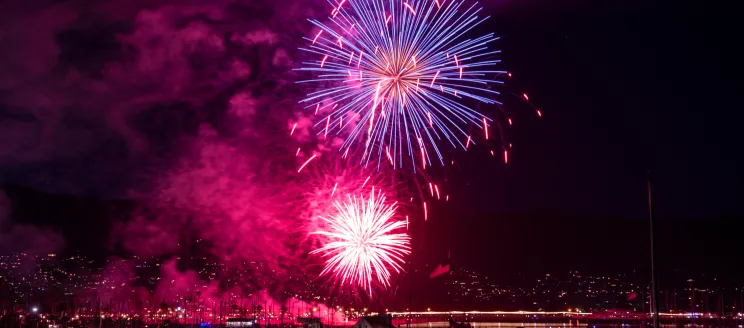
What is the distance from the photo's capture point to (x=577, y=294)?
573ft

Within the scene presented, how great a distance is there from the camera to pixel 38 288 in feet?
255

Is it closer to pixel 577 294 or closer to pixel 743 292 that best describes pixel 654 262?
pixel 743 292

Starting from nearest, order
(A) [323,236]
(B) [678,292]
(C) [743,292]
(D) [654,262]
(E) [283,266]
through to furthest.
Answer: (D) [654,262] → (A) [323,236] → (E) [283,266] → (C) [743,292] → (B) [678,292]

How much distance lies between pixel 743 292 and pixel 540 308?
79.0 m

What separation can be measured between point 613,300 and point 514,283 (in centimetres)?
2807

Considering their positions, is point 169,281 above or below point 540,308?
above

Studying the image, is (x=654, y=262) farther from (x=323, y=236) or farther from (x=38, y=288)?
(x=38, y=288)

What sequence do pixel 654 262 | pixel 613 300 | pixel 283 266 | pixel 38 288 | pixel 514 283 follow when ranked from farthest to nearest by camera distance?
pixel 514 283 → pixel 613 300 → pixel 38 288 → pixel 283 266 → pixel 654 262

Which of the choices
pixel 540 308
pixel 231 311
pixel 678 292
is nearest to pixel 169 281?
pixel 231 311

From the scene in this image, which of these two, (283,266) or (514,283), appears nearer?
(283,266)

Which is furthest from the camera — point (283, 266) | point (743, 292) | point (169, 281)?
point (743, 292)

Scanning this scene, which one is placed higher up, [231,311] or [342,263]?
[342,263]

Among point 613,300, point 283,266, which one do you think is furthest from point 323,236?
point 613,300

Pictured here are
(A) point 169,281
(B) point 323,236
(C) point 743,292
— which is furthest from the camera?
(C) point 743,292
